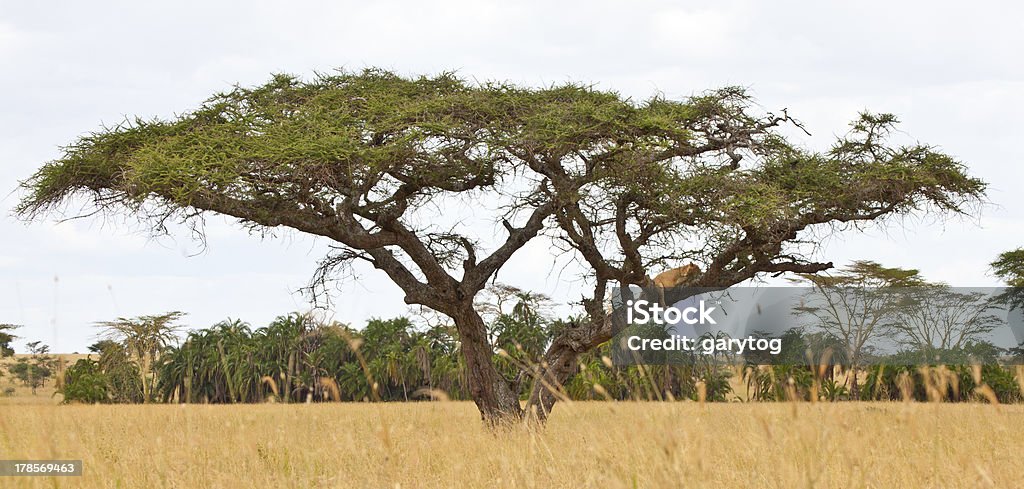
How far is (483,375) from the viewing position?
1516 cm

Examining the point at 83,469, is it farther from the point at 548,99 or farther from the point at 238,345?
the point at 238,345

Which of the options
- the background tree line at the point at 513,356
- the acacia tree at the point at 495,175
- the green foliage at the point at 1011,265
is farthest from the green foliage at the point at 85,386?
the green foliage at the point at 1011,265

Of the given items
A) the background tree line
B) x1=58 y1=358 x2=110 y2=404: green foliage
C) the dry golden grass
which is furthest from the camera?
x1=58 y1=358 x2=110 y2=404: green foliage

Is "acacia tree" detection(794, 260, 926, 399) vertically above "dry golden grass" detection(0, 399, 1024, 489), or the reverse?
"acacia tree" detection(794, 260, 926, 399)

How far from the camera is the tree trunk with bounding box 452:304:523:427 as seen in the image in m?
14.9

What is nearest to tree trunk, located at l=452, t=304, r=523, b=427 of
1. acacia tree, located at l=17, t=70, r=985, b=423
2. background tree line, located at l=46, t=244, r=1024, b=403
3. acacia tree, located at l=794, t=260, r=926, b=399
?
acacia tree, located at l=17, t=70, r=985, b=423

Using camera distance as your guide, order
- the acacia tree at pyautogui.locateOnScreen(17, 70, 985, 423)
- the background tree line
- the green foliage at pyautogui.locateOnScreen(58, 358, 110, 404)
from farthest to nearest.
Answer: the green foliage at pyautogui.locateOnScreen(58, 358, 110, 404) → the background tree line → the acacia tree at pyautogui.locateOnScreen(17, 70, 985, 423)

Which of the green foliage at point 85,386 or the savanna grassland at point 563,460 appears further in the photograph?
the green foliage at point 85,386

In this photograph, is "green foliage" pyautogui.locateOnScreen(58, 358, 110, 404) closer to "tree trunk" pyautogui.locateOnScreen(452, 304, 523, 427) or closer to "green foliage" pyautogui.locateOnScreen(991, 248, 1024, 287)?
"tree trunk" pyautogui.locateOnScreen(452, 304, 523, 427)

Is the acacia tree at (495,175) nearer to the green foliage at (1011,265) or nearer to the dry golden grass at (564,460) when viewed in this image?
the dry golden grass at (564,460)

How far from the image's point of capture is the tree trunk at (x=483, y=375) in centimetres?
1492

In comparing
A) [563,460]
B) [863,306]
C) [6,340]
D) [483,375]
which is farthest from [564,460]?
[6,340]

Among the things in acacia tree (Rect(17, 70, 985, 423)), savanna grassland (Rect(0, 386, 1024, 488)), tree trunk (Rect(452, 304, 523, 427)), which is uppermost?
acacia tree (Rect(17, 70, 985, 423))

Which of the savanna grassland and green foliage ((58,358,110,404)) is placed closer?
the savanna grassland
